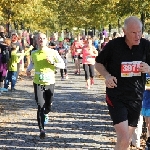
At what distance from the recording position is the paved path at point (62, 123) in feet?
23.1

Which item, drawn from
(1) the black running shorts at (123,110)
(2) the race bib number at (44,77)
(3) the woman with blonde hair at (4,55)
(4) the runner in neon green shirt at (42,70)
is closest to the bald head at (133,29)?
(1) the black running shorts at (123,110)

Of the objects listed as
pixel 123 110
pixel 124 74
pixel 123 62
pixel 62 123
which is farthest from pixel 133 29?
pixel 62 123

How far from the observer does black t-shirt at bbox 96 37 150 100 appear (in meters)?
4.83

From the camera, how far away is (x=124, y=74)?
191 inches

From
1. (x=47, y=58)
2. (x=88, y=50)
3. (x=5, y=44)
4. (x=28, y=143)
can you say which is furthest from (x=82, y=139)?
(x=88, y=50)

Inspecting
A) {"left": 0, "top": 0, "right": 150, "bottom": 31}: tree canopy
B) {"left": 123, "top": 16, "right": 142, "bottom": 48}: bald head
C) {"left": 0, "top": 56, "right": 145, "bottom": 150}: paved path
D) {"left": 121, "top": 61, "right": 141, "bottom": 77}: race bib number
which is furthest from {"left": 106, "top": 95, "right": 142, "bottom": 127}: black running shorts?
{"left": 0, "top": 0, "right": 150, "bottom": 31}: tree canopy

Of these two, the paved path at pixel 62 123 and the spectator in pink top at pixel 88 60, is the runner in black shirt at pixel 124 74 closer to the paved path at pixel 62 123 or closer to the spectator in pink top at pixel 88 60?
the paved path at pixel 62 123

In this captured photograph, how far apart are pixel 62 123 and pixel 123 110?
13.1 ft

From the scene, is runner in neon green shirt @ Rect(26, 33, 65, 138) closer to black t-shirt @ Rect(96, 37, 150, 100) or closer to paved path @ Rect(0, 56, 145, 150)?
paved path @ Rect(0, 56, 145, 150)

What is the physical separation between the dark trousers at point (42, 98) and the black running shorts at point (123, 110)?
2.62m

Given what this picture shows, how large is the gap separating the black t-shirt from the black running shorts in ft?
0.19

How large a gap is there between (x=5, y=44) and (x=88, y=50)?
3.16m

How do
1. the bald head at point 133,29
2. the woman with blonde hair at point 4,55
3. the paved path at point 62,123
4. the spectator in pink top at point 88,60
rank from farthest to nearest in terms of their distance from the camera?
the spectator in pink top at point 88,60 < the woman with blonde hair at point 4,55 < the paved path at point 62,123 < the bald head at point 133,29

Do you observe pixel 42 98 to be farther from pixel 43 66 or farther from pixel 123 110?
pixel 123 110
